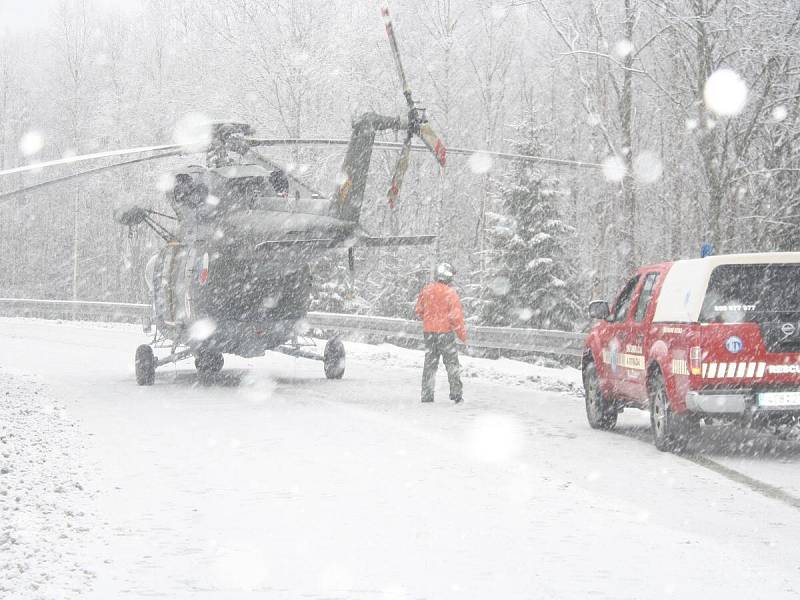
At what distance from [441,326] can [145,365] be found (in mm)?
4958

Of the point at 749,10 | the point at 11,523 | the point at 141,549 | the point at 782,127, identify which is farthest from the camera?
the point at 782,127

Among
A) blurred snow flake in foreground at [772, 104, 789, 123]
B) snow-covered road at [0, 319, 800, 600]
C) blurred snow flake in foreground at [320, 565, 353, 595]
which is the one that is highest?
blurred snow flake in foreground at [772, 104, 789, 123]

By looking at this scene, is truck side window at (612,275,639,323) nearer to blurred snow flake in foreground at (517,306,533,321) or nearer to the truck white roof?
the truck white roof

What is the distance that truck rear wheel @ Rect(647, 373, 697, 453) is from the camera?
33.5 feet

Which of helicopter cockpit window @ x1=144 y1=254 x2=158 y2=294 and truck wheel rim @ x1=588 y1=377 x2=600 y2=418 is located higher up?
helicopter cockpit window @ x1=144 y1=254 x2=158 y2=294

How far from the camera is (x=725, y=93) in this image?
19297 millimetres

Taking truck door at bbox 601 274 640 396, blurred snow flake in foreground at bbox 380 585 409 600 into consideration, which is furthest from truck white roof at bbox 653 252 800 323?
blurred snow flake in foreground at bbox 380 585 409 600

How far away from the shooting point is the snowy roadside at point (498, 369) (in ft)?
57.6

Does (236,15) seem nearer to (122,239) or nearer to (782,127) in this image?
(122,239)

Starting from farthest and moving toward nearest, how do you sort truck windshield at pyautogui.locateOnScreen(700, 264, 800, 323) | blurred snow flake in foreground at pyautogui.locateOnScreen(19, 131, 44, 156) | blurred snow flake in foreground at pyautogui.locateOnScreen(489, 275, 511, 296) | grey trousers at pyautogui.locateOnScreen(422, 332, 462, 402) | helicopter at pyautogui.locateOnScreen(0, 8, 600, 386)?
1. blurred snow flake in foreground at pyautogui.locateOnScreen(19, 131, 44, 156)
2. blurred snow flake in foreground at pyautogui.locateOnScreen(489, 275, 511, 296)
3. helicopter at pyautogui.locateOnScreen(0, 8, 600, 386)
4. grey trousers at pyautogui.locateOnScreen(422, 332, 462, 402)
5. truck windshield at pyautogui.locateOnScreen(700, 264, 800, 323)

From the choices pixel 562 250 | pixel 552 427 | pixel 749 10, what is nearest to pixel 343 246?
pixel 552 427

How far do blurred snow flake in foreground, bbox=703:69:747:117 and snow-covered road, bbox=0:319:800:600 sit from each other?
24.1ft

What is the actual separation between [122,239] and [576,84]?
29610mm

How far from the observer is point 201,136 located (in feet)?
53.2
